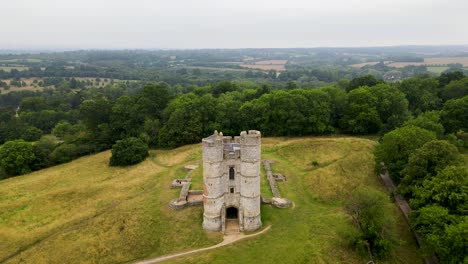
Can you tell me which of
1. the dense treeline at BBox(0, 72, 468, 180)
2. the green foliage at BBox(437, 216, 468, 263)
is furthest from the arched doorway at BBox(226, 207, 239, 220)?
the dense treeline at BBox(0, 72, 468, 180)

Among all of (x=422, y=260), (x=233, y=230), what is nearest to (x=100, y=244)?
(x=233, y=230)

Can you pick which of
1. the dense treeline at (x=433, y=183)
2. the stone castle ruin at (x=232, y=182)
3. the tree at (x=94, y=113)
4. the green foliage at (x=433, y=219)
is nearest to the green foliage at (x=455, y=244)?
the dense treeline at (x=433, y=183)

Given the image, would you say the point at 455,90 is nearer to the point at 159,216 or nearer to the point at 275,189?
the point at 275,189

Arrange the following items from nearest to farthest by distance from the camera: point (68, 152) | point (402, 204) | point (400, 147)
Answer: point (402, 204)
point (400, 147)
point (68, 152)

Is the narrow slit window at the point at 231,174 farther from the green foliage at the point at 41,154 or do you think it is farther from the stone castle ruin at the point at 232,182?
the green foliage at the point at 41,154

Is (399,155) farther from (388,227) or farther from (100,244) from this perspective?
(100,244)

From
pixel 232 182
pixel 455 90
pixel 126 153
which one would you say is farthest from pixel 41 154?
pixel 455 90
